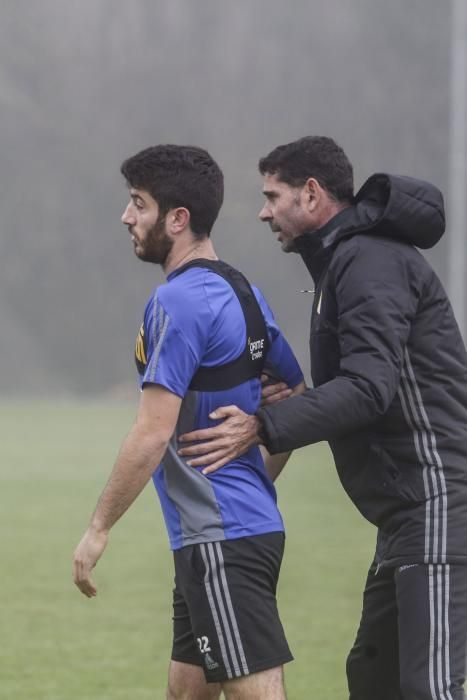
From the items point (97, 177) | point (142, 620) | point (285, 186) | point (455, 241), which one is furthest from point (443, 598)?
point (97, 177)

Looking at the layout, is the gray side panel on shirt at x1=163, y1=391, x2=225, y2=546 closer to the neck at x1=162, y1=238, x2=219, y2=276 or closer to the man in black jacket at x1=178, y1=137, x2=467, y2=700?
the man in black jacket at x1=178, y1=137, x2=467, y2=700

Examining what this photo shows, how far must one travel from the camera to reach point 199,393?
7.34 ft

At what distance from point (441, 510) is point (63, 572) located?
10.4 feet

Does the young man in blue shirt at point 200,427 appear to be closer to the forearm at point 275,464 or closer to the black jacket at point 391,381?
the black jacket at point 391,381

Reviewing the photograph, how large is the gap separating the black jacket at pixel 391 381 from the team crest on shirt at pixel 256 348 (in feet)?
0.30

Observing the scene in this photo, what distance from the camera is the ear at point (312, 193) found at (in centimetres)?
238

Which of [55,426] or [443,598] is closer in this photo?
[443,598]

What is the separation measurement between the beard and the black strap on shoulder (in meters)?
0.08

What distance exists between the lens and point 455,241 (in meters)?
3.12

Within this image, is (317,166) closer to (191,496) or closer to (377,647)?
(191,496)

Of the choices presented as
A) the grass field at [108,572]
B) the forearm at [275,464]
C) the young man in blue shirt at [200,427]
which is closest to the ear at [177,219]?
the young man in blue shirt at [200,427]

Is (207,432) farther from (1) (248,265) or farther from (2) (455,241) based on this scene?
(1) (248,265)

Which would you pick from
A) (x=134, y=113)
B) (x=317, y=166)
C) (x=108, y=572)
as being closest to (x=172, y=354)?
(x=317, y=166)

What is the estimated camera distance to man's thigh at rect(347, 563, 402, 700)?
7.86 ft
